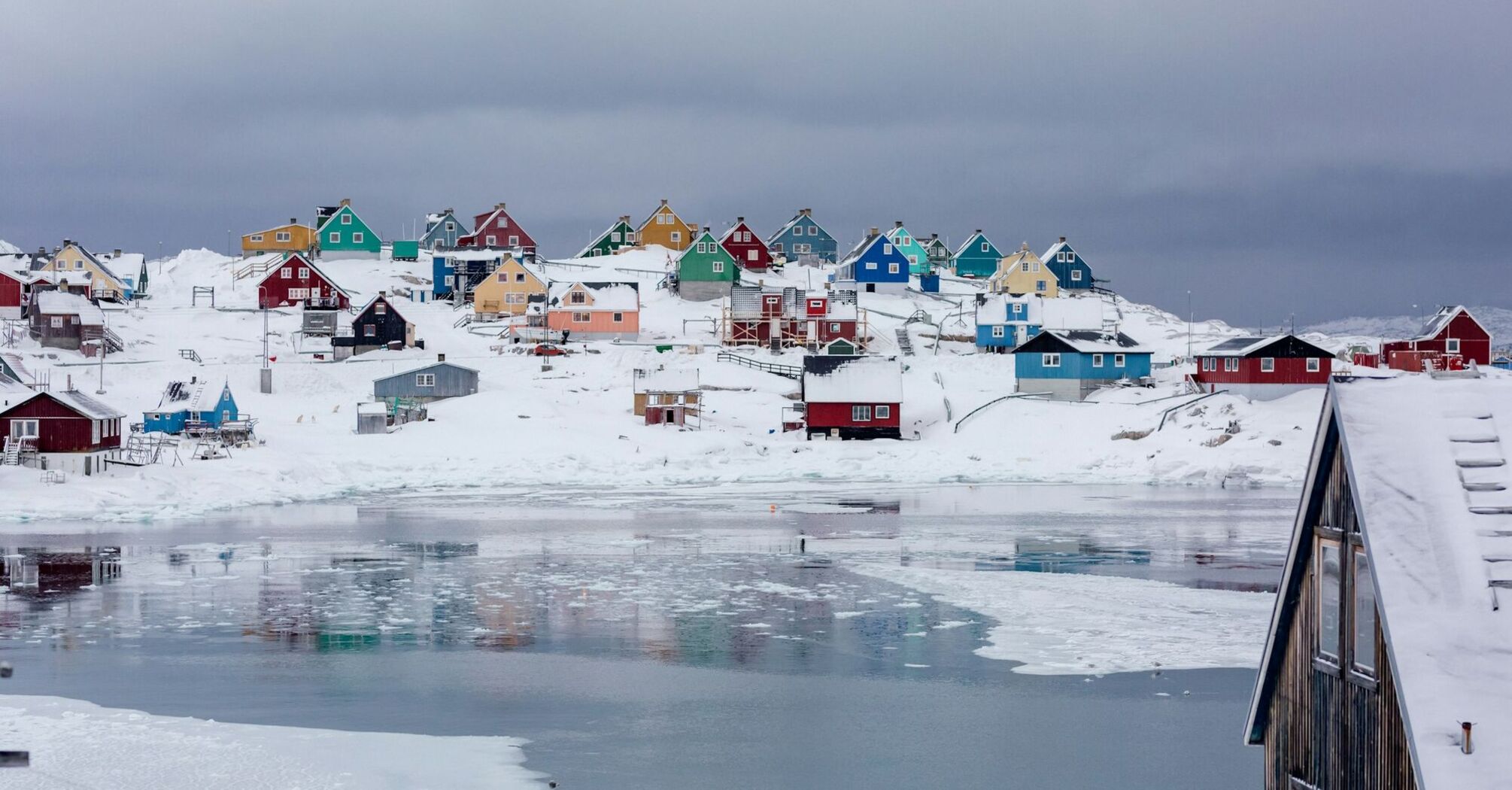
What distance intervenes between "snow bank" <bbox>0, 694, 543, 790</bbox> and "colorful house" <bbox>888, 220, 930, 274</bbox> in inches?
3770

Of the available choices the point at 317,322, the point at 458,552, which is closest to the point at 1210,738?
the point at 458,552

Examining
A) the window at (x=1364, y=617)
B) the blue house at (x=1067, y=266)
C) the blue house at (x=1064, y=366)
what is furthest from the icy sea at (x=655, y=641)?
the blue house at (x=1067, y=266)

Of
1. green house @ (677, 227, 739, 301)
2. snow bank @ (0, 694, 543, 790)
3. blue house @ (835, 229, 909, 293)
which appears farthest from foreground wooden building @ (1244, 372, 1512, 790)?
blue house @ (835, 229, 909, 293)

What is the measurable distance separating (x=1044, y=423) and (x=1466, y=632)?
194 ft

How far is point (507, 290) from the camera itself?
9338 centimetres

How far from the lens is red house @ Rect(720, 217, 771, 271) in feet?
356

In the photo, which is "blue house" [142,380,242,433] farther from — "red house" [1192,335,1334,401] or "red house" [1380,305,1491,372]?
"red house" [1380,305,1491,372]

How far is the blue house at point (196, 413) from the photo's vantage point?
2435 inches

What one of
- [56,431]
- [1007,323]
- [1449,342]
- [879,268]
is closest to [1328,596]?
[56,431]

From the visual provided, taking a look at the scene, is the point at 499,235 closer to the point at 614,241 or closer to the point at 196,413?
the point at 614,241

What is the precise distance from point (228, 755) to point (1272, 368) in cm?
6048

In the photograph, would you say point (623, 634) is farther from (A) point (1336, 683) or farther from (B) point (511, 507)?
(B) point (511, 507)

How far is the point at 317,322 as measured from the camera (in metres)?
85.1

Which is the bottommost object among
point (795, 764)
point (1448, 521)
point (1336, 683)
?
point (795, 764)
